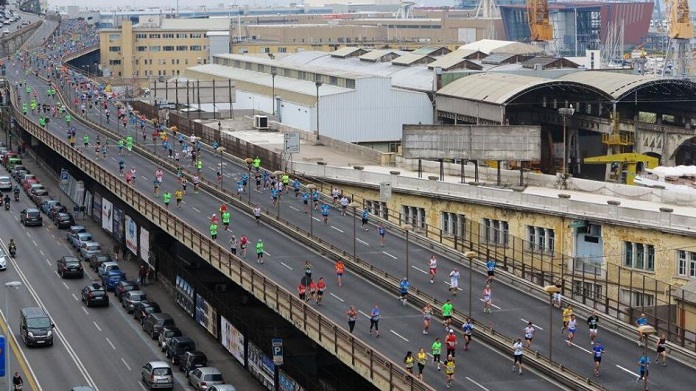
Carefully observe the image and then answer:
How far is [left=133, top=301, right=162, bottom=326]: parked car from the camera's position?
79787mm

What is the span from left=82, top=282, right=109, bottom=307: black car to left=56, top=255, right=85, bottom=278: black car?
250 inches

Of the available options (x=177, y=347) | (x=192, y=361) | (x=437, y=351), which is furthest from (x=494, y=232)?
(x=437, y=351)

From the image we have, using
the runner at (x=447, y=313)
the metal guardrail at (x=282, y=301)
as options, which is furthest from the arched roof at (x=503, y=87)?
the runner at (x=447, y=313)

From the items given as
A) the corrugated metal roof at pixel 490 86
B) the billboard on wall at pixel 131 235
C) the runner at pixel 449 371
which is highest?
the corrugated metal roof at pixel 490 86

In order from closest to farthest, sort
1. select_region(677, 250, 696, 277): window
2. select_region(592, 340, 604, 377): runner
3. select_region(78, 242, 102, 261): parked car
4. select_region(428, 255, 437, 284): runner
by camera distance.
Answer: select_region(592, 340, 604, 377): runner < select_region(428, 255, 437, 284): runner < select_region(677, 250, 696, 277): window < select_region(78, 242, 102, 261): parked car

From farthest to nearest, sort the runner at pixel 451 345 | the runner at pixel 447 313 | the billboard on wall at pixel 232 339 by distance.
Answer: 1. the billboard on wall at pixel 232 339
2. the runner at pixel 447 313
3. the runner at pixel 451 345

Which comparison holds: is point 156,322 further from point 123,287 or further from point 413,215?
point 413,215

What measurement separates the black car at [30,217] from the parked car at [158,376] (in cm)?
4270

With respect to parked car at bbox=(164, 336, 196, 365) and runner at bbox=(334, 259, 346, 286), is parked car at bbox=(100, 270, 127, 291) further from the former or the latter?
runner at bbox=(334, 259, 346, 286)

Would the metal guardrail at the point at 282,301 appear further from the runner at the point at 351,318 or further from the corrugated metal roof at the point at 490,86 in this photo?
the corrugated metal roof at the point at 490,86

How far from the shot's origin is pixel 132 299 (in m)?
83.4

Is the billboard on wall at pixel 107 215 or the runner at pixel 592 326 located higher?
the runner at pixel 592 326

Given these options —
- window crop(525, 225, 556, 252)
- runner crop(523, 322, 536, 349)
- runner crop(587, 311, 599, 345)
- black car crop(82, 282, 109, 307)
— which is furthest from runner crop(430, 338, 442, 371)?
black car crop(82, 282, 109, 307)

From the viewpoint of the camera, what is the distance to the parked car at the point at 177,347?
72.6 metres
